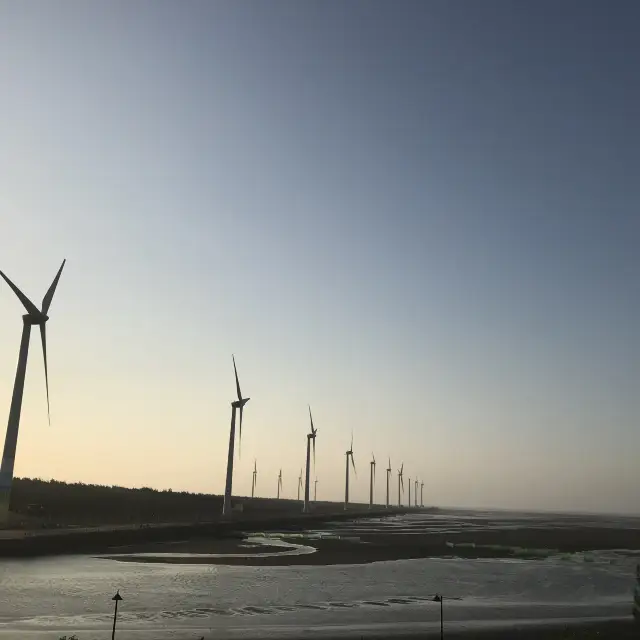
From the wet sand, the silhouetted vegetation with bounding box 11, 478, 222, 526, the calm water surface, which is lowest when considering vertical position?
the wet sand

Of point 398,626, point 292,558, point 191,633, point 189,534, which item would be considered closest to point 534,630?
point 398,626

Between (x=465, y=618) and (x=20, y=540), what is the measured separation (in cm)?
3775

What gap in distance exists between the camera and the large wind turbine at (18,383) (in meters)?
57.5

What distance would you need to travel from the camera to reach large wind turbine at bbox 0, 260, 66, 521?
57.5 m

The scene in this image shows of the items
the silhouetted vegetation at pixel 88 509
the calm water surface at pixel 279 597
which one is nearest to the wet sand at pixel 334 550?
the calm water surface at pixel 279 597

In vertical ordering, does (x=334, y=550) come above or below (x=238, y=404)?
below

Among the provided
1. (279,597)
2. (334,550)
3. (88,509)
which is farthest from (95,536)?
(88,509)

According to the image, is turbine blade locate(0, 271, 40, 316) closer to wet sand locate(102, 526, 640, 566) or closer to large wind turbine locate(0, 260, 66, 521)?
large wind turbine locate(0, 260, 66, 521)

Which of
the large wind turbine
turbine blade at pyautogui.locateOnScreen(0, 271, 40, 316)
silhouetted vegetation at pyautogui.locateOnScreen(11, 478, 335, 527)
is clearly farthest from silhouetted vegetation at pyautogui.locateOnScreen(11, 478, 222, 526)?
turbine blade at pyautogui.locateOnScreen(0, 271, 40, 316)

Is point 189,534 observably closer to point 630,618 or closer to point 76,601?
point 76,601

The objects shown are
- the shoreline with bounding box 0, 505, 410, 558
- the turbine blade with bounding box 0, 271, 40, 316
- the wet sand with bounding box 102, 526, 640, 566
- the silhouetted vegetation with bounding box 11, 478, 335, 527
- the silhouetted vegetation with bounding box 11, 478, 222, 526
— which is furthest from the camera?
the silhouetted vegetation with bounding box 11, 478, 222, 526

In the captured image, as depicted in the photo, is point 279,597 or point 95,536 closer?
point 279,597

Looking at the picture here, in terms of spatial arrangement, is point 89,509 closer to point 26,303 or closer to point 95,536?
point 95,536

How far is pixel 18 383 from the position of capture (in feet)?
198
